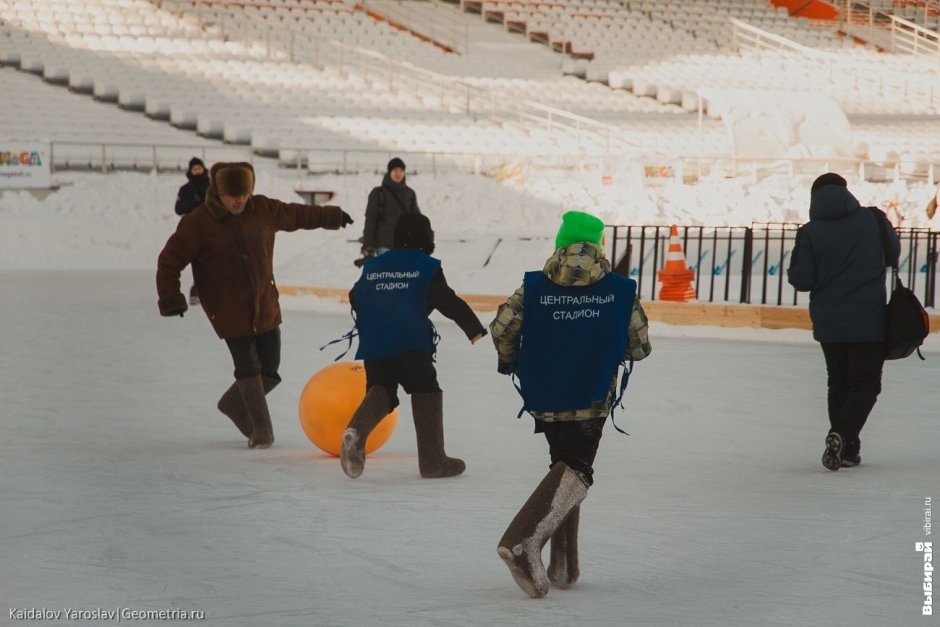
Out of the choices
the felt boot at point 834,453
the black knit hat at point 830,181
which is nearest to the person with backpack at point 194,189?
the black knit hat at point 830,181

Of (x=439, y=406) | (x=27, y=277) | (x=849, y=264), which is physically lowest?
(x=27, y=277)

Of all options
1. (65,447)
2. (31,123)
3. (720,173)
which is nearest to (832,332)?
(65,447)

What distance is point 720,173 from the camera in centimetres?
2762

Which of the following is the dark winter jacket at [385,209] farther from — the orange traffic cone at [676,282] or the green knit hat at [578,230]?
the green knit hat at [578,230]

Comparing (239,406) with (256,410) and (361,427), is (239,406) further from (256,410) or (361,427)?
(361,427)

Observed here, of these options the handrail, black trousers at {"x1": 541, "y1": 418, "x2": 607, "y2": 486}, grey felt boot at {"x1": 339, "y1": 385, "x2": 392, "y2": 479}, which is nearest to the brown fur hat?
grey felt boot at {"x1": 339, "y1": 385, "x2": 392, "y2": 479}

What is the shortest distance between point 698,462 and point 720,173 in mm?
20525

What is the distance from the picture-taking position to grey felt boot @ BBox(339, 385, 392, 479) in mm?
6762

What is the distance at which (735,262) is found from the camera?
1891 centimetres

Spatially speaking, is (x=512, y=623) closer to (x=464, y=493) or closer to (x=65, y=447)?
(x=464, y=493)

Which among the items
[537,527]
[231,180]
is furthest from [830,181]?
[537,527]

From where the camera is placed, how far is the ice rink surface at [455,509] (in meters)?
4.77

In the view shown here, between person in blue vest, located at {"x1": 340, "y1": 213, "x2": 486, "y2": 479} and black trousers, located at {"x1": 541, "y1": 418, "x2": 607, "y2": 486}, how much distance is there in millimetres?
2005

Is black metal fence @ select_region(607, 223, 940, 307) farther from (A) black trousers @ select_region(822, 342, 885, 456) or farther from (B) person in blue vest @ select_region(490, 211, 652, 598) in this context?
(B) person in blue vest @ select_region(490, 211, 652, 598)
